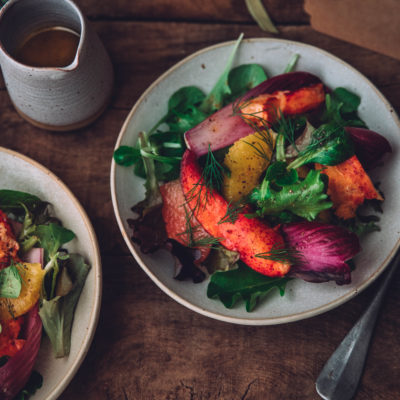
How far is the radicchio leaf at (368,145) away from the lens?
1.09 metres

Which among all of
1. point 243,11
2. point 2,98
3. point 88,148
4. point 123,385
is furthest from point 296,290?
point 2,98

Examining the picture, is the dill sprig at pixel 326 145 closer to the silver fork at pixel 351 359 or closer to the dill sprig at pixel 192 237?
the dill sprig at pixel 192 237

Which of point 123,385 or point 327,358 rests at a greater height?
point 327,358

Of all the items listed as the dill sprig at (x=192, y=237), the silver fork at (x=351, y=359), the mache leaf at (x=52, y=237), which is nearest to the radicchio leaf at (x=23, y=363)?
the mache leaf at (x=52, y=237)

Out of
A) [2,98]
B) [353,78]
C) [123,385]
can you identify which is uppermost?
[353,78]

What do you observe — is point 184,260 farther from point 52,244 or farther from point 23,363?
point 23,363

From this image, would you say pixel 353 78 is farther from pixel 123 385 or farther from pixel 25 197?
pixel 123 385

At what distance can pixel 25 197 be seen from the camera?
118 cm

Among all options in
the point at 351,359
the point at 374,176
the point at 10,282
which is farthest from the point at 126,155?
the point at 351,359

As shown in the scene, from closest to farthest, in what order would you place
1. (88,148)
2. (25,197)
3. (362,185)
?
(362,185) < (25,197) < (88,148)

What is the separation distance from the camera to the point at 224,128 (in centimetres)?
114

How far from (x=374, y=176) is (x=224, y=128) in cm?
43

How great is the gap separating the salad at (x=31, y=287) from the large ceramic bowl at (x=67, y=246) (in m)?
0.02

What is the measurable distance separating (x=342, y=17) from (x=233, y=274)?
2.99 ft
